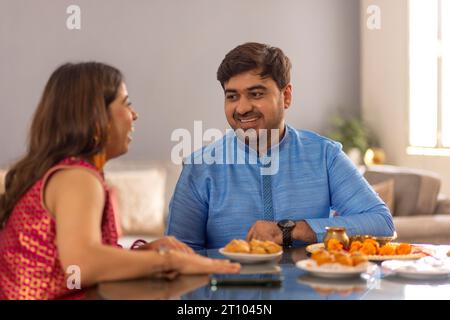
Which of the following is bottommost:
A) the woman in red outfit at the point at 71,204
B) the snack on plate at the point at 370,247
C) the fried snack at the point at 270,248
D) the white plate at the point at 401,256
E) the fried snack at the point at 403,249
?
the white plate at the point at 401,256

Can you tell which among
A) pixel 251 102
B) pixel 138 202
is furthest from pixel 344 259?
pixel 138 202

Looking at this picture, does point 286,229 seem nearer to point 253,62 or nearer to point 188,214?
point 188,214

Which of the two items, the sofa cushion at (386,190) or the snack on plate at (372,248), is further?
the sofa cushion at (386,190)

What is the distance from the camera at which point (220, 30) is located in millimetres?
7039

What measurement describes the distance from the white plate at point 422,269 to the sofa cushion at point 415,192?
314 centimetres

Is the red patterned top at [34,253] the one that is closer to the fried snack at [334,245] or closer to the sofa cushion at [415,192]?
the fried snack at [334,245]

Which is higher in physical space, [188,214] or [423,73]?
[423,73]

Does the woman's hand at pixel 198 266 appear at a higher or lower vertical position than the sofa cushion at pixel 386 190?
higher

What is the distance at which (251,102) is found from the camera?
2.78 meters

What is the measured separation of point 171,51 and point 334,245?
16.0 ft

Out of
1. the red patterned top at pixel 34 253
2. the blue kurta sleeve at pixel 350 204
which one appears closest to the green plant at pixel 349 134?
the blue kurta sleeve at pixel 350 204

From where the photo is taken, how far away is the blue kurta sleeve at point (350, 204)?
103 inches

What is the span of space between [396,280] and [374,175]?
342cm
